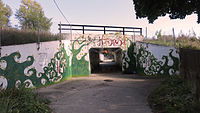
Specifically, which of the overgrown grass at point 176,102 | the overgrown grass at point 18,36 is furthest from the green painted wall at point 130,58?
the overgrown grass at point 176,102

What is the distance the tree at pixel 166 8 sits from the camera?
6.72 metres

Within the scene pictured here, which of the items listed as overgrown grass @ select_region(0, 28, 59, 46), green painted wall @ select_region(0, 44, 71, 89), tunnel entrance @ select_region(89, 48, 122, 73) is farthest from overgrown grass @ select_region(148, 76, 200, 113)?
tunnel entrance @ select_region(89, 48, 122, 73)

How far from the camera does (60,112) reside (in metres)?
4.14

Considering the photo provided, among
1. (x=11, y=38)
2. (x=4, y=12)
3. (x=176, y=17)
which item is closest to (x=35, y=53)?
(x=11, y=38)

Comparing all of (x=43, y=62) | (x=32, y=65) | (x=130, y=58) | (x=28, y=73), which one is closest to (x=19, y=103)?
(x=28, y=73)

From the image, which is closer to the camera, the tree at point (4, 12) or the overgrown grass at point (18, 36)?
the overgrown grass at point (18, 36)

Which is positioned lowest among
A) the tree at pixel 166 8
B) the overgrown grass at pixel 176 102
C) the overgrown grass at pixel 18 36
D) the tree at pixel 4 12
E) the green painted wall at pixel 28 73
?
the overgrown grass at pixel 176 102

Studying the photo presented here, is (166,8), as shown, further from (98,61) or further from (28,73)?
(98,61)

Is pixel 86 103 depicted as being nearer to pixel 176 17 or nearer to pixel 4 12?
pixel 176 17

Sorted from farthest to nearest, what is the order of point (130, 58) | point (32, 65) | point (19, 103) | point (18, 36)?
point (130, 58), point (18, 36), point (32, 65), point (19, 103)

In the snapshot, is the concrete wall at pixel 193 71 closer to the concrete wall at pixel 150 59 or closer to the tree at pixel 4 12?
the concrete wall at pixel 150 59

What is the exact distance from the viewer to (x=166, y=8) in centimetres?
680

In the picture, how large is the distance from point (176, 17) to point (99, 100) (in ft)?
21.9

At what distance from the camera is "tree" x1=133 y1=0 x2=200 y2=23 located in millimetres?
6716
